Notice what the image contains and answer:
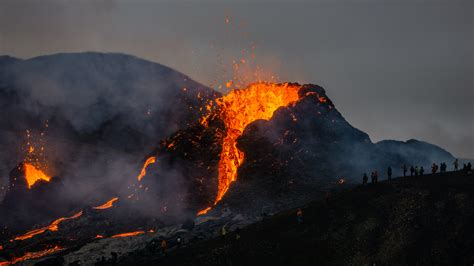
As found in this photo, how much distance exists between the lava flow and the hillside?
49.6 meters

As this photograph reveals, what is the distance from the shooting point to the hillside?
58250 millimetres

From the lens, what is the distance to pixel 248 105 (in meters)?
132

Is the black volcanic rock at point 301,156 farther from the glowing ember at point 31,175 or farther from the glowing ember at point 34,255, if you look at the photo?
the glowing ember at point 31,175

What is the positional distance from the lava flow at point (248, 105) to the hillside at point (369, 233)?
4957 centimetres

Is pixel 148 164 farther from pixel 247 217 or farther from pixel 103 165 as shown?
pixel 103 165

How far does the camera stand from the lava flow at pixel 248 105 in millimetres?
123438

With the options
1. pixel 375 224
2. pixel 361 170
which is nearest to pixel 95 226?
pixel 361 170

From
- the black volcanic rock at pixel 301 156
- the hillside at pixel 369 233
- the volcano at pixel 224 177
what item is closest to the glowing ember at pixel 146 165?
the volcano at pixel 224 177

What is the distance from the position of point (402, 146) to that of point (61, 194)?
101m

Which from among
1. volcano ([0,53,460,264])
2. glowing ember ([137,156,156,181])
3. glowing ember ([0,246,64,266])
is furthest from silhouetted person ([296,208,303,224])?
glowing ember ([137,156,156,181])

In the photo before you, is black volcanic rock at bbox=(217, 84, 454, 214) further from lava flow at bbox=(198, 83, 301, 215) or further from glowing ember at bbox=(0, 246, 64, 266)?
glowing ember at bbox=(0, 246, 64, 266)

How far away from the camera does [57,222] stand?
117 m

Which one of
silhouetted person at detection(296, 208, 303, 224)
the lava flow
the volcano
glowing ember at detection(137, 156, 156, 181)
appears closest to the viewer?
silhouetted person at detection(296, 208, 303, 224)

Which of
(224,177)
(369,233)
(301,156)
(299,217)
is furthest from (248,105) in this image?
(369,233)
